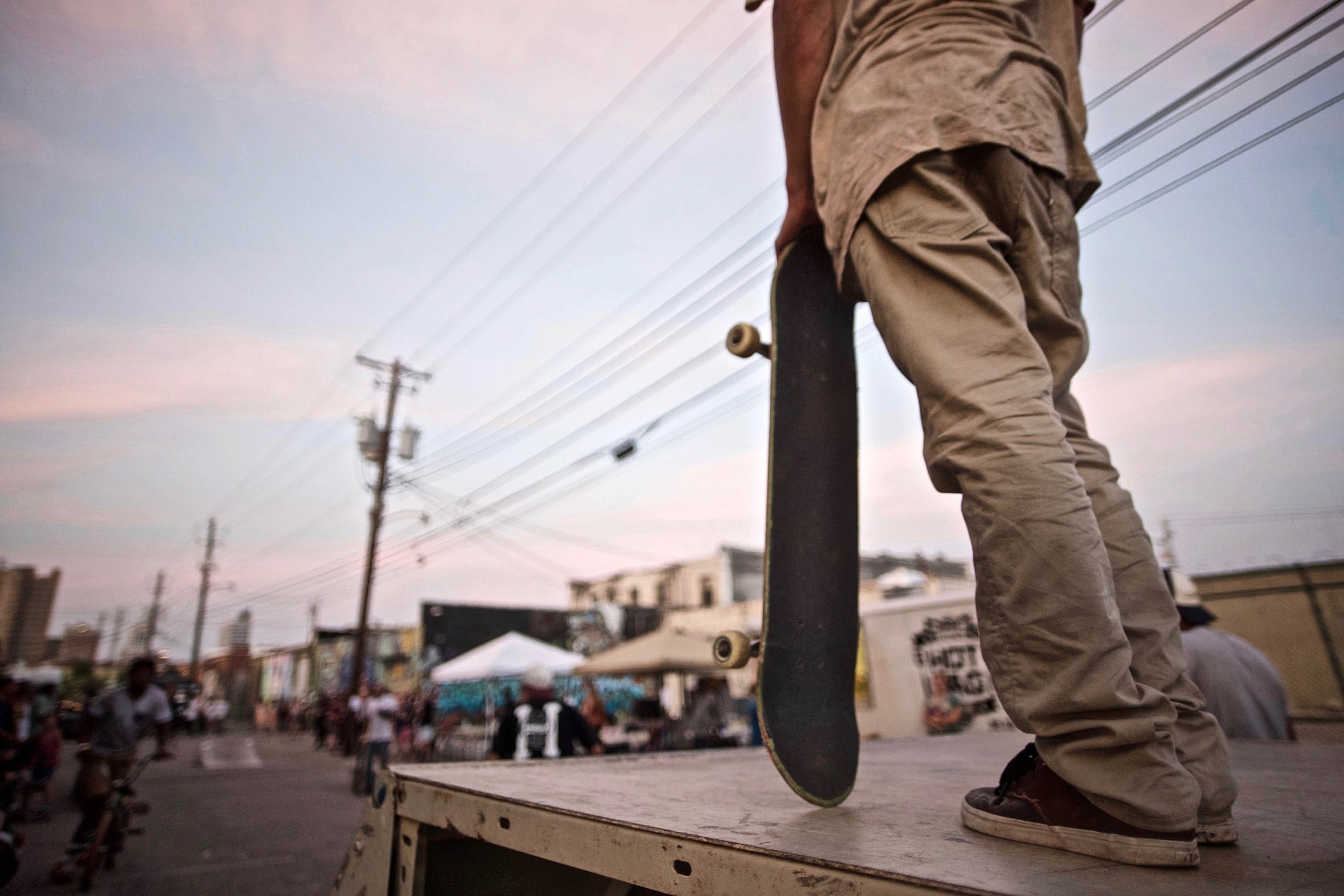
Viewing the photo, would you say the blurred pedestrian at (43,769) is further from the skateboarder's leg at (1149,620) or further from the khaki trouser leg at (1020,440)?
the skateboarder's leg at (1149,620)

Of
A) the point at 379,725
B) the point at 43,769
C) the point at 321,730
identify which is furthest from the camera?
the point at 321,730

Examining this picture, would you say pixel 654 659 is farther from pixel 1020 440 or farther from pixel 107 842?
pixel 1020 440

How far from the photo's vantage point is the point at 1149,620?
112 cm

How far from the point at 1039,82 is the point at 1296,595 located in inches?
509

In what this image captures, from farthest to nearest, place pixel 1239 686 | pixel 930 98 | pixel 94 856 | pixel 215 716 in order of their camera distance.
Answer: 1. pixel 215 716
2. pixel 94 856
3. pixel 1239 686
4. pixel 930 98

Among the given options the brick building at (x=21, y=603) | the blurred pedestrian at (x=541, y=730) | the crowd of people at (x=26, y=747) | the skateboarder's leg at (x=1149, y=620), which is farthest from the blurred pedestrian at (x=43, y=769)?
the brick building at (x=21, y=603)

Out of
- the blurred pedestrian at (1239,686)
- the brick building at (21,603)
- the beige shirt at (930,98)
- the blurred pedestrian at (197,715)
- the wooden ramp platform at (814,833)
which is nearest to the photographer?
the wooden ramp platform at (814,833)

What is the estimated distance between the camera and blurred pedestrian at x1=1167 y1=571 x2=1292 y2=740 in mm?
3248

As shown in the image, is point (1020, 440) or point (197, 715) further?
point (197, 715)

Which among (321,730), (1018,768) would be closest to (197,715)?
(321,730)

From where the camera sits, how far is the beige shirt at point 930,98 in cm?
122

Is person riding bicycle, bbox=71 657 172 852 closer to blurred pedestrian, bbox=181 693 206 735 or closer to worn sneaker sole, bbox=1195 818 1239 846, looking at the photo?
worn sneaker sole, bbox=1195 818 1239 846

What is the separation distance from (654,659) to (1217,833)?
11.7m

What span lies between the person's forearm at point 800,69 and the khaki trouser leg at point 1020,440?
337mm
